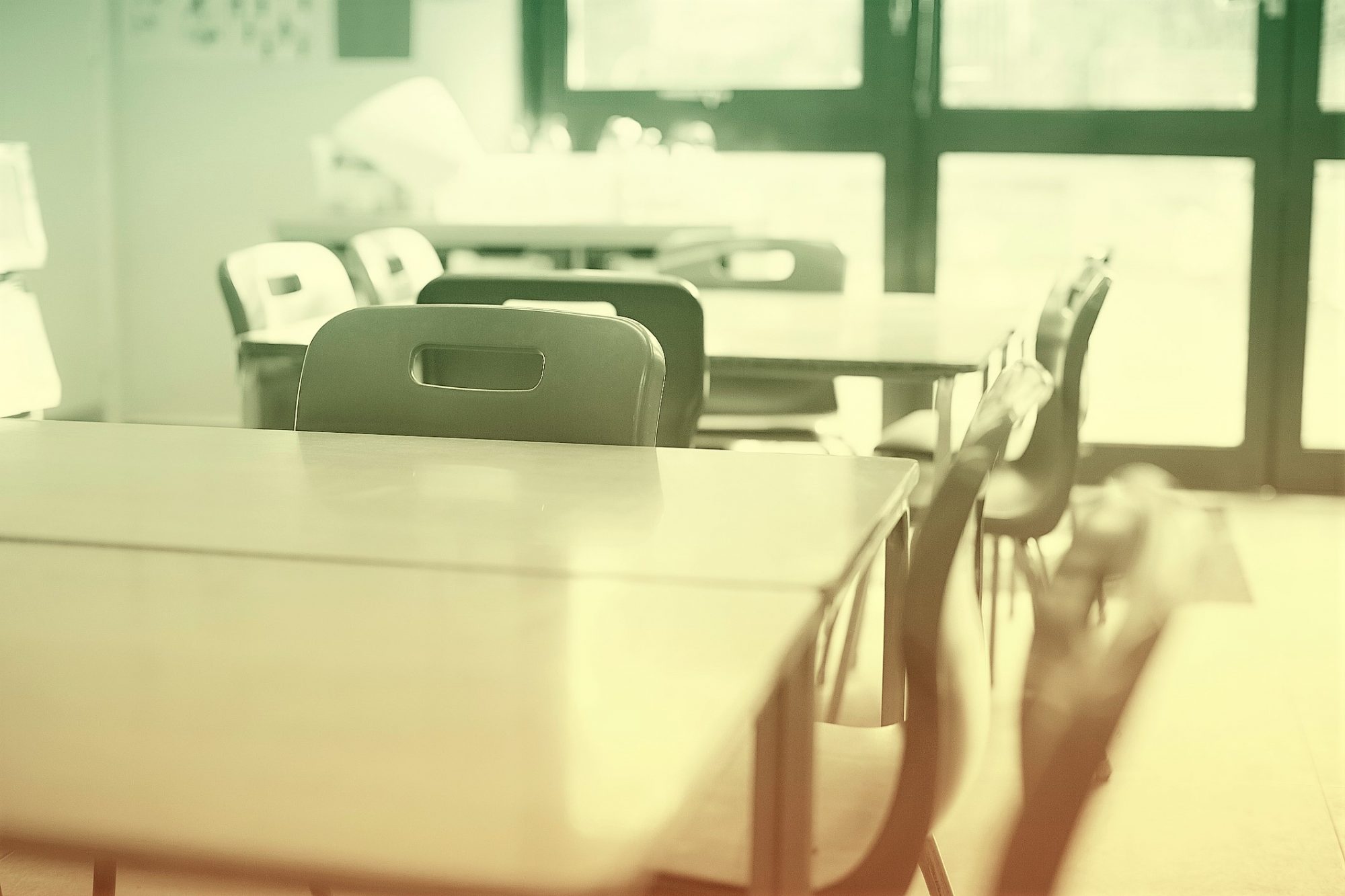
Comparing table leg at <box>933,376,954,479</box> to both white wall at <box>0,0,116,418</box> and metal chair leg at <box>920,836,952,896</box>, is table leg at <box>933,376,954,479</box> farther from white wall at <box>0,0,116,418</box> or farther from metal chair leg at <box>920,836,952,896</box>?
white wall at <box>0,0,116,418</box>

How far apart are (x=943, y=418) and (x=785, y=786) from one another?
4.62 feet

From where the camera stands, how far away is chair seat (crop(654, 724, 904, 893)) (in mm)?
1001

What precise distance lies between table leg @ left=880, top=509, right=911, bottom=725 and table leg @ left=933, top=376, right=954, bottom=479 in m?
0.48

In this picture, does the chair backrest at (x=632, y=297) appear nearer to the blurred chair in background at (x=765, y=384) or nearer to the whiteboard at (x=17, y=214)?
the blurred chair in background at (x=765, y=384)

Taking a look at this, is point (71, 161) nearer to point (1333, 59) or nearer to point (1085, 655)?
point (1333, 59)

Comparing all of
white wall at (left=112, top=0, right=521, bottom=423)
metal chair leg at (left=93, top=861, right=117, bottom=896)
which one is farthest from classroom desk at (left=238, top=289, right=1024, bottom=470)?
white wall at (left=112, top=0, right=521, bottom=423)

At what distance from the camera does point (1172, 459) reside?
4.19 m

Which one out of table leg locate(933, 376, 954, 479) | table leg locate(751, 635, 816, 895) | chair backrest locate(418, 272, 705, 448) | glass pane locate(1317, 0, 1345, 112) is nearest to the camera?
table leg locate(751, 635, 816, 895)

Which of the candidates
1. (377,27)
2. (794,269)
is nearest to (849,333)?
(794,269)

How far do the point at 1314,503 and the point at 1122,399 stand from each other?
61cm

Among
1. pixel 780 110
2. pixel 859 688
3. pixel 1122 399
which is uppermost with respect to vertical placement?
pixel 780 110

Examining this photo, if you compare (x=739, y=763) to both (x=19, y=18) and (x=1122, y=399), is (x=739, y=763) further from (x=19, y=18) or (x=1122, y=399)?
(x=19, y=18)

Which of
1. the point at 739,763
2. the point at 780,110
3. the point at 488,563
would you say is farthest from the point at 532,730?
the point at 780,110

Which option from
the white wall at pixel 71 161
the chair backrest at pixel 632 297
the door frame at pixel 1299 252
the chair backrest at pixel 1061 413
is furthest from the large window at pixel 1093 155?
the chair backrest at pixel 632 297
